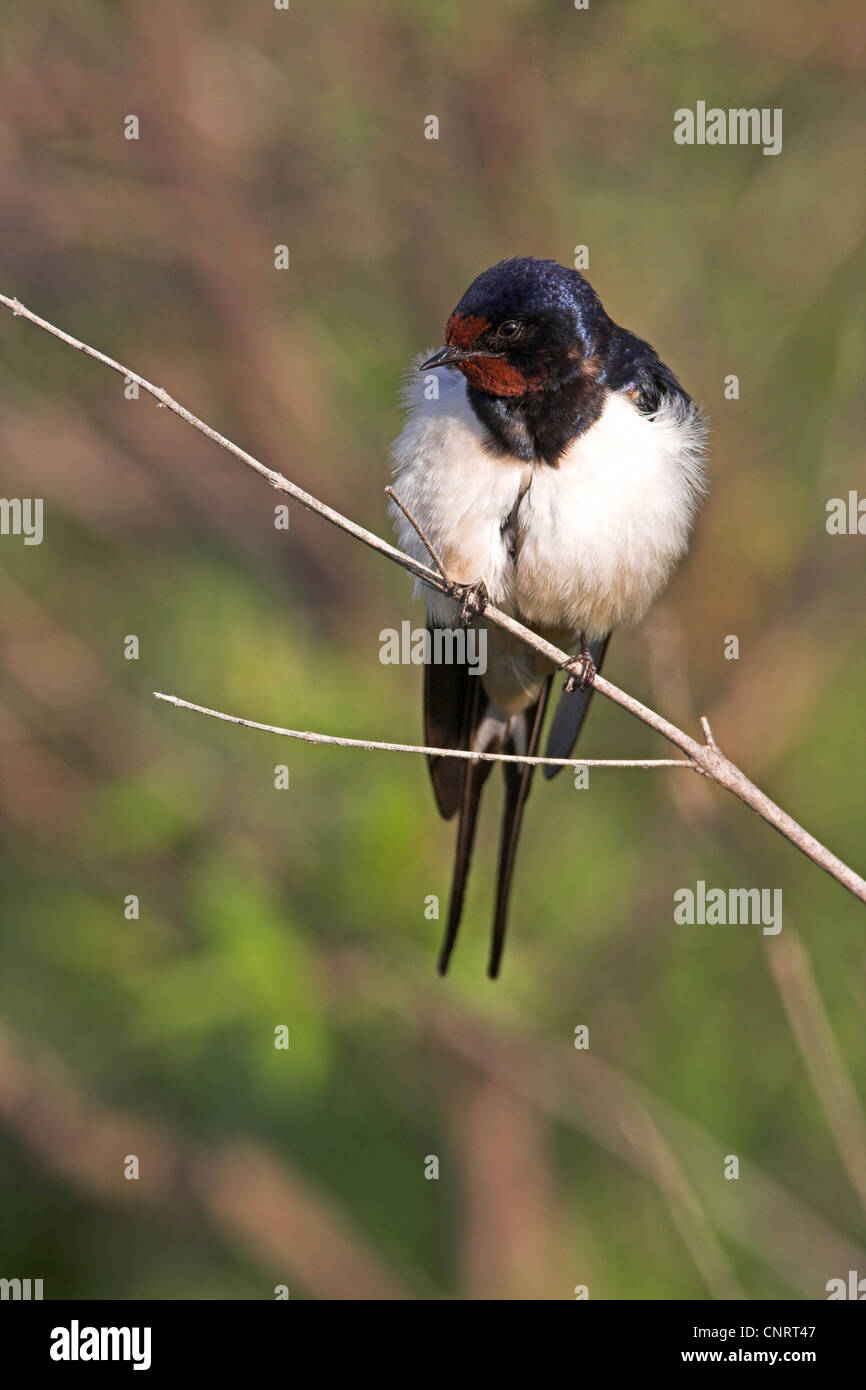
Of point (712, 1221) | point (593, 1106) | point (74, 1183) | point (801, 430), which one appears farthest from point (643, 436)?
point (74, 1183)

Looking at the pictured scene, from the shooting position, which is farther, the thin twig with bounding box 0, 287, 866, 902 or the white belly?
the white belly

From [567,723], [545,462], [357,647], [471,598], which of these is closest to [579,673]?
[471,598]

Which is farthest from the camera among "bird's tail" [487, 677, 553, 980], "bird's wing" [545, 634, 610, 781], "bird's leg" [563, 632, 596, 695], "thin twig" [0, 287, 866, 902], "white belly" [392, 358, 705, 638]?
"bird's wing" [545, 634, 610, 781]

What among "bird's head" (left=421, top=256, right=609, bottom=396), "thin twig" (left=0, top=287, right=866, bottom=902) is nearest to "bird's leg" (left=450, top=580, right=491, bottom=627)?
"bird's head" (left=421, top=256, right=609, bottom=396)

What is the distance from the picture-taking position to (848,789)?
5.75 m

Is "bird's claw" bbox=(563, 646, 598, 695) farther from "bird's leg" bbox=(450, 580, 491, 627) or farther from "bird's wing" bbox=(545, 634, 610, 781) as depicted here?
"bird's wing" bbox=(545, 634, 610, 781)

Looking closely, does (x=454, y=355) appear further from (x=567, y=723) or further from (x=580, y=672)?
(x=567, y=723)

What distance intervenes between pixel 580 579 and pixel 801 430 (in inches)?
98.1

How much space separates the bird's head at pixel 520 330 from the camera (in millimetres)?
3361

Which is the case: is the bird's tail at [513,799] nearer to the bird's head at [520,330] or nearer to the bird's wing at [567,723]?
the bird's wing at [567,723]

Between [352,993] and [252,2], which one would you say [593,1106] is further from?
[252,2]

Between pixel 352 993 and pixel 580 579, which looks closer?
pixel 580 579

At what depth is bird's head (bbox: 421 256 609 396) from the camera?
3.36 m

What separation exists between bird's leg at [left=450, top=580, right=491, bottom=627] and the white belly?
3 centimetres
